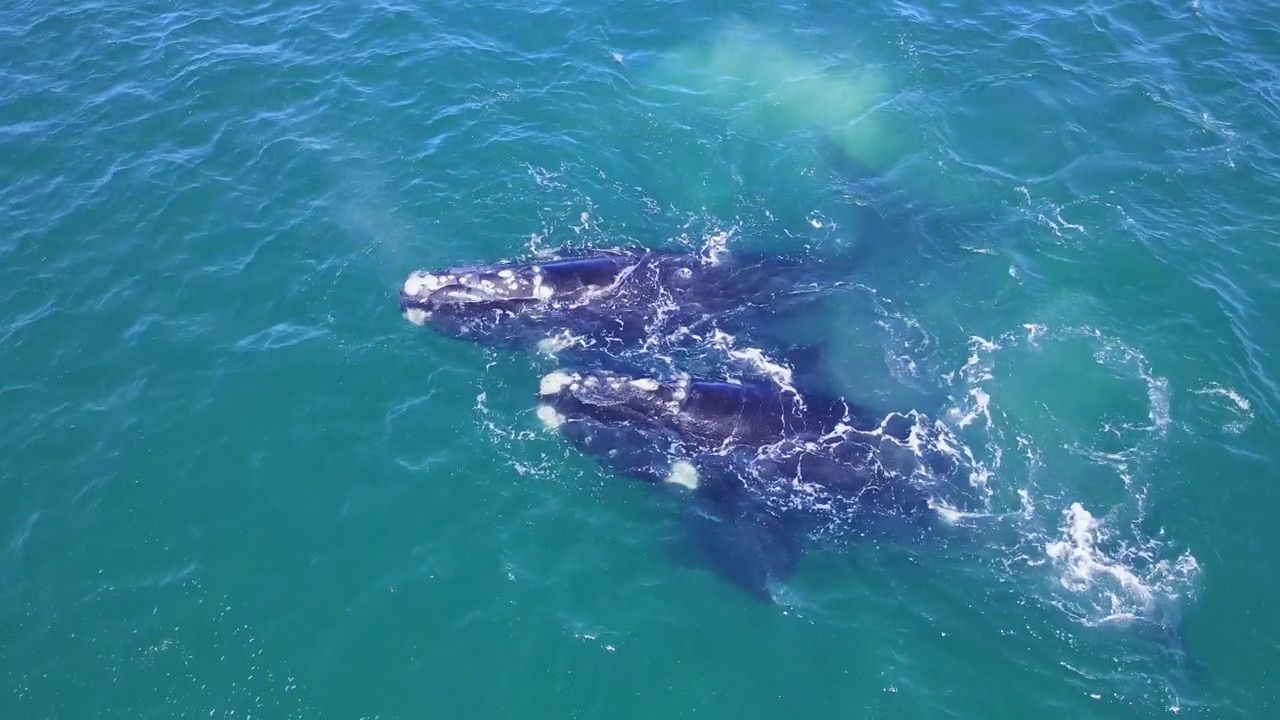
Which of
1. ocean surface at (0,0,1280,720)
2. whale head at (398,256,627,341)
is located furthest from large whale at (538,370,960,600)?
whale head at (398,256,627,341)

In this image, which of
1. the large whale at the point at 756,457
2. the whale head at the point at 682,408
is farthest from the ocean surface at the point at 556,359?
the whale head at the point at 682,408

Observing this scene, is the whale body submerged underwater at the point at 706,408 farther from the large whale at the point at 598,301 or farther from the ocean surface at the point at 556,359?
the ocean surface at the point at 556,359

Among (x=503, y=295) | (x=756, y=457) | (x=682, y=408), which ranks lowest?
(x=756, y=457)

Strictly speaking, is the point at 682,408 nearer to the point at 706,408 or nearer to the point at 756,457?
the point at 706,408

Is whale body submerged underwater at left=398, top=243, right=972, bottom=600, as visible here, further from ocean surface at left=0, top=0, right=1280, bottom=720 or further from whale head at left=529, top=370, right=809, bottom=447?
ocean surface at left=0, top=0, right=1280, bottom=720

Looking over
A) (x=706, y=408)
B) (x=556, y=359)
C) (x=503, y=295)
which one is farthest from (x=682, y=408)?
(x=503, y=295)

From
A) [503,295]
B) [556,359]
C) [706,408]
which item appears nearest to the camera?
→ [706,408]

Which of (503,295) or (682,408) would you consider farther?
(503,295)
